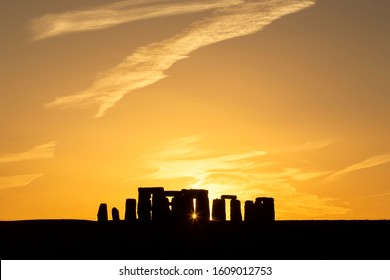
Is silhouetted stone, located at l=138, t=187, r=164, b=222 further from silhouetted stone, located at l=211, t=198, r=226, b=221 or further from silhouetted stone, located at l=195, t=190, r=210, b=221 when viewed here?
silhouetted stone, located at l=211, t=198, r=226, b=221

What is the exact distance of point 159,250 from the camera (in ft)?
102

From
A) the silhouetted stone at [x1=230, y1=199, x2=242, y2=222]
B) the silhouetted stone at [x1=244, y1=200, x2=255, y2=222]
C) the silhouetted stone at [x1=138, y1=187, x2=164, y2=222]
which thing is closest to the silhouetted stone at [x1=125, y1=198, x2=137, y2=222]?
the silhouetted stone at [x1=138, y1=187, x2=164, y2=222]

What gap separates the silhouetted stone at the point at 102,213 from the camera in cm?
3984

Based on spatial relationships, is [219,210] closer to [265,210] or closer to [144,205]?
[265,210]

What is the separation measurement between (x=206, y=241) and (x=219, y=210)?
723cm

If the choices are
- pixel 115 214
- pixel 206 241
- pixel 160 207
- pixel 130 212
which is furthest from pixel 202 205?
pixel 206 241

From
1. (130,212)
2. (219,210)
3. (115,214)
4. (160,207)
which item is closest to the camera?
(160,207)

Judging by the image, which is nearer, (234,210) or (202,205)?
(202,205)

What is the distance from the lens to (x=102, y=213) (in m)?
39.9

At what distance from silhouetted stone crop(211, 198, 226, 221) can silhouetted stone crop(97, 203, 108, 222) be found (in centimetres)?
419

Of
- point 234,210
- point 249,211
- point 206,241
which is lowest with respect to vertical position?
point 206,241

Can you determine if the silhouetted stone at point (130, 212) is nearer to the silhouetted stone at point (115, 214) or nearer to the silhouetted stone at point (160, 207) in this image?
the silhouetted stone at point (115, 214)

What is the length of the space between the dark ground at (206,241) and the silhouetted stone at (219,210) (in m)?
1.95
